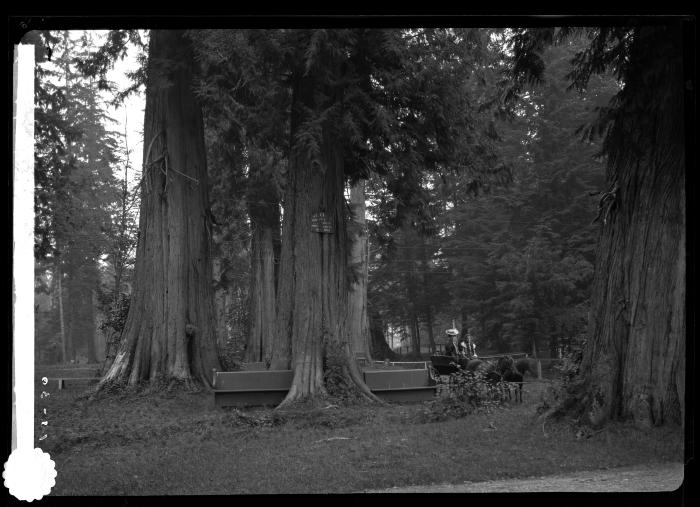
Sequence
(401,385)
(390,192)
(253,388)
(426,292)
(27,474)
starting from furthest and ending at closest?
1. (426,292)
2. (390,192)
3. (401,385)
4. (253,388)
5. (27,474)

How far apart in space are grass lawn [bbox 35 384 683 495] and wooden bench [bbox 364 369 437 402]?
5.96 feet

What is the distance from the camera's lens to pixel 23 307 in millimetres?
4566

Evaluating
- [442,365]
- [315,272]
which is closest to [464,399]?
[442,365]

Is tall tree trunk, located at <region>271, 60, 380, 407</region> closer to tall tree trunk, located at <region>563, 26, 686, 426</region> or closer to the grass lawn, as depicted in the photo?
the grass lawn

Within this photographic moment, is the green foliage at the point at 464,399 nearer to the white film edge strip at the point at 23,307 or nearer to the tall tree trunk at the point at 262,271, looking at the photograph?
the white film edge strip at the point at 23,307

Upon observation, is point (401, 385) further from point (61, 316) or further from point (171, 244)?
point (61, 316)

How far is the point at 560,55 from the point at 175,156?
7.84m

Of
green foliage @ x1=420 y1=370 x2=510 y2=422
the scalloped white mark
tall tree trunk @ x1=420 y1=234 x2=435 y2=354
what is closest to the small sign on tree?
green foliage @ x1=420 y1=370 x2=510 y2=422

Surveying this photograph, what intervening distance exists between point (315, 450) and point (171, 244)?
6.95 meters

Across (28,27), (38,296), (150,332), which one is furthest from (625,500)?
(150,332)

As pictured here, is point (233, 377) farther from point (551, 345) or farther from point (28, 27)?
point (28, 27)

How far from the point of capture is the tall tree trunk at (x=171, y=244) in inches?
516

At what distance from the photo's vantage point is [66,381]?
9977 millimetres

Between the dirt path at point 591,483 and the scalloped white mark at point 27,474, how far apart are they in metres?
2.60
